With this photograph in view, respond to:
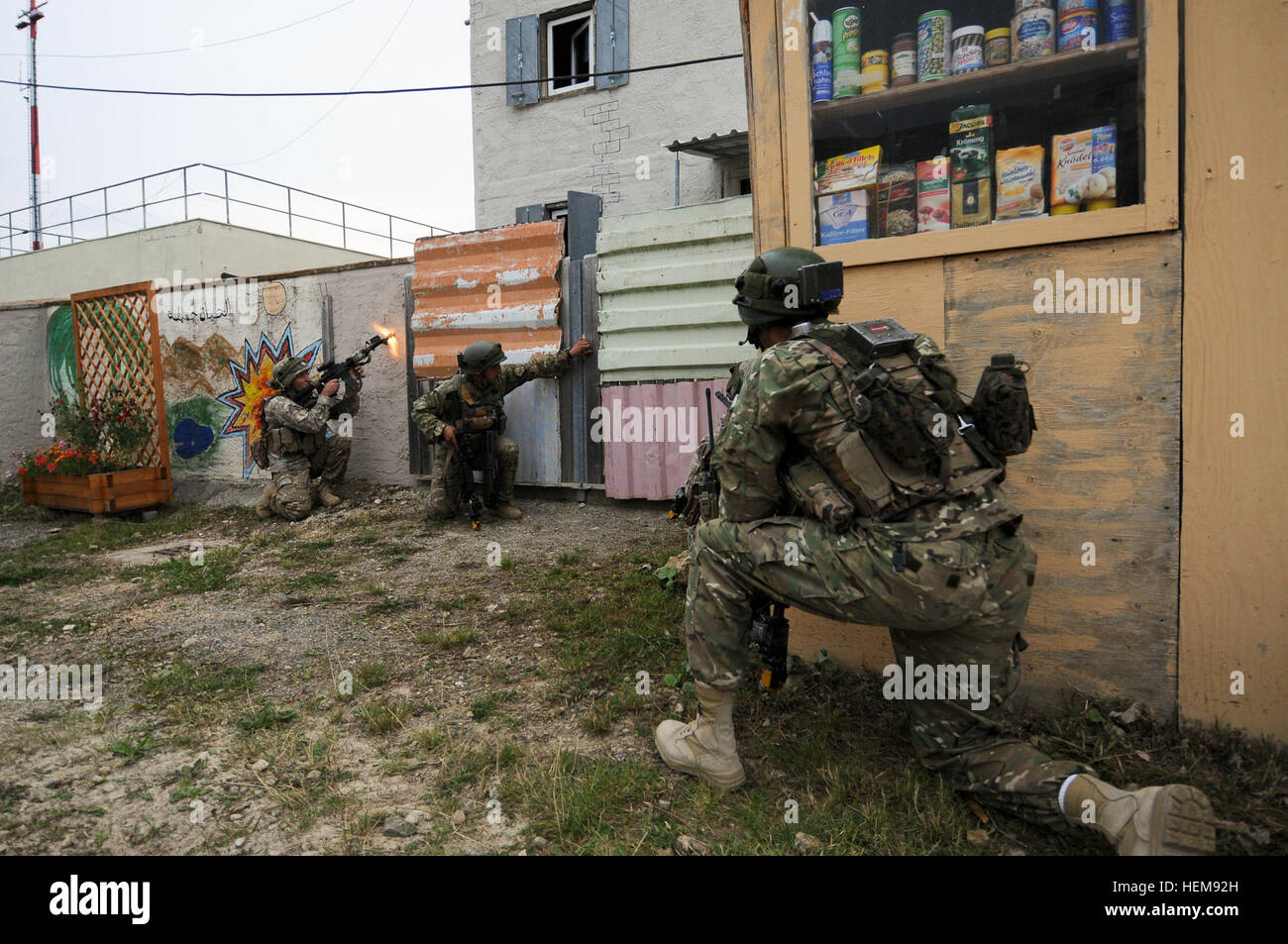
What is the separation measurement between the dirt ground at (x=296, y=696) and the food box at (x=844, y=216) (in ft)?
6.86

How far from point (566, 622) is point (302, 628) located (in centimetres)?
144

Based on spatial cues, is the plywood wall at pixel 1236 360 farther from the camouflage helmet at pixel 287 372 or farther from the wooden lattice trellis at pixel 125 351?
the wooden lattice trellis at pixel 125 351

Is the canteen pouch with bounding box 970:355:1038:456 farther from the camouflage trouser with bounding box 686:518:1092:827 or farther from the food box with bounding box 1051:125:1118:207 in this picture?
the food box with bounding box 1051:125:1118:207

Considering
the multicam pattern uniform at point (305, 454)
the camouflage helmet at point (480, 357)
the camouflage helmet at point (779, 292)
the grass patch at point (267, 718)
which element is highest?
the camouflage helmet at point (480, 357)

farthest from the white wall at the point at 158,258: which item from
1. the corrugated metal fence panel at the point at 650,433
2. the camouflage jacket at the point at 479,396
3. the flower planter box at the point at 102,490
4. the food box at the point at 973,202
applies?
the food box at the point at 973,202

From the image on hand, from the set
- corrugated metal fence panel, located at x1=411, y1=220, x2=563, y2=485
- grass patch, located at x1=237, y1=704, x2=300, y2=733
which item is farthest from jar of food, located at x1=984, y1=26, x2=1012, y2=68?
corrugated metal fence panel, located at x1=411, y1=220, x2=563, y2=485

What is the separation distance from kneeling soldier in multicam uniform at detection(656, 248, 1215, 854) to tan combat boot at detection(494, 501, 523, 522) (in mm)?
Result: 4100

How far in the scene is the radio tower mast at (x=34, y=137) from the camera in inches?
719

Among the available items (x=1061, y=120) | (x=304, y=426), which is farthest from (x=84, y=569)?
(x=1061, y=120)

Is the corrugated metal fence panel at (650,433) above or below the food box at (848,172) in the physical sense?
below

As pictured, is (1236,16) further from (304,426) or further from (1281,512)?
(304,426)

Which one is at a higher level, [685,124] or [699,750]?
[685,124]

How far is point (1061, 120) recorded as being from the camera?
299cm

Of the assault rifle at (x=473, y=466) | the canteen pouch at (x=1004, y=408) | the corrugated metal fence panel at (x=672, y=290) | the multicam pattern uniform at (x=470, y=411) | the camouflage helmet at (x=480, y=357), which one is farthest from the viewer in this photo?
the multicam pattern uniform at (x=470, y=411)
